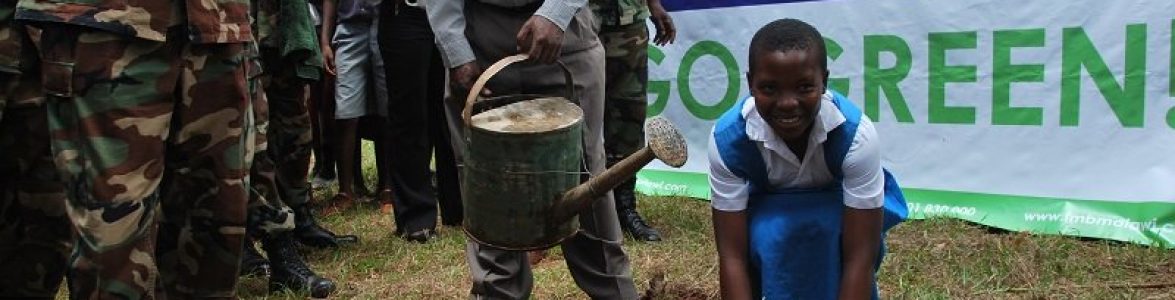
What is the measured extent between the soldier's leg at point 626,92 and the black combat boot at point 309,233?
1184 mm

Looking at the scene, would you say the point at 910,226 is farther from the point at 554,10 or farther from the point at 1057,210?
the point at 554,10

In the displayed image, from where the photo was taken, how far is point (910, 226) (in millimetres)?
4176

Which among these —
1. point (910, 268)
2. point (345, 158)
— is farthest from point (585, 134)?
point (345, 158)

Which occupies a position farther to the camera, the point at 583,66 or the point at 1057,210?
the point at 1057,210

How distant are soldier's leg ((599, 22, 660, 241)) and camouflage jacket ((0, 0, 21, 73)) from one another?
6.74 feet

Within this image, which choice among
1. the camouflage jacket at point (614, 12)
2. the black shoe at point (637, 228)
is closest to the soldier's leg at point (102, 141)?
the camouflage jacket at point (614, 12)

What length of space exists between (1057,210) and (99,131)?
3.44 meters

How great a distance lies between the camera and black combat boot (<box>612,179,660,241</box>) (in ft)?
13.5

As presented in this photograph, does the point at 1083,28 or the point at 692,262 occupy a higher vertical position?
the point at 1083,28

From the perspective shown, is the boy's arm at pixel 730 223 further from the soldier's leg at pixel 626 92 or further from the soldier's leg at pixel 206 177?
the soldier's leg at pixel 626 92

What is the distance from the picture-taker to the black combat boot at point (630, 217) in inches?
162

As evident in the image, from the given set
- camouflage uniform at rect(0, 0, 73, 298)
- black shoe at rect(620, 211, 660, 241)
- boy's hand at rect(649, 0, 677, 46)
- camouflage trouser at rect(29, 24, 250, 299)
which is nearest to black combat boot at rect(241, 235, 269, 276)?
camouflage uniform at rect(0, 0, 73, 298)

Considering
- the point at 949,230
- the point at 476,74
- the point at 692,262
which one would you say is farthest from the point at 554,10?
the point at 949,230

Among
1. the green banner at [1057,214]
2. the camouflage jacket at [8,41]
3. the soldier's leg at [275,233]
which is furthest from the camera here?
the green banner at [1057,214]
